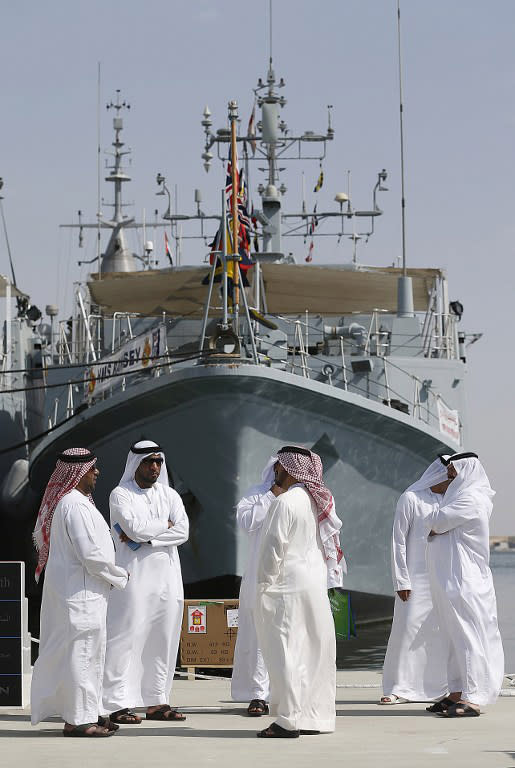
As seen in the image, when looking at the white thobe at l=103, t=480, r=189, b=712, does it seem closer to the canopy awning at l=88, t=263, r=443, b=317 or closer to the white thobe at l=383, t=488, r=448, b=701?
the white thobe at l=383, t=488, r=448, b=701

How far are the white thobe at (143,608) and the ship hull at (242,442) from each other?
7693 mm

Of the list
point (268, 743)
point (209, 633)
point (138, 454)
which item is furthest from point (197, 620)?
point (268, 743)

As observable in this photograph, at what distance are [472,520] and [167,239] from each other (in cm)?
1939

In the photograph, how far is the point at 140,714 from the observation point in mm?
7695

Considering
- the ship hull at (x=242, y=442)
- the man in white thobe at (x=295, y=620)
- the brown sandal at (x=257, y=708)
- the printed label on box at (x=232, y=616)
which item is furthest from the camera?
the ship hull at (x=242, y=442)

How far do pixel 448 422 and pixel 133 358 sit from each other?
463 centimetres

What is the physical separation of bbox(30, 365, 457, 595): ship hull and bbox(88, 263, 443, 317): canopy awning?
2931 mm

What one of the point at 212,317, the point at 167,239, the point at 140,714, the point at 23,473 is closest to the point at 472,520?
the point at 140,714

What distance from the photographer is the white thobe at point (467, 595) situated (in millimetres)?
7562

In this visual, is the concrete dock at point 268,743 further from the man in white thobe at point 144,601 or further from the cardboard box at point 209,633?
the cardboard box at point 209,633

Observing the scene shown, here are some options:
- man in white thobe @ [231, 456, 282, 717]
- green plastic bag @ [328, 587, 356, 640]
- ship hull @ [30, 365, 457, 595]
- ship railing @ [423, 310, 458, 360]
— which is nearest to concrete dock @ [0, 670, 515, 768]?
man in white thobe @ [231, 456, 282, 717]

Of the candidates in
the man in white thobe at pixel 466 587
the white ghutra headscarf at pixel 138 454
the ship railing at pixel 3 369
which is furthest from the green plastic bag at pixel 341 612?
the ship railing at pixel 3 369

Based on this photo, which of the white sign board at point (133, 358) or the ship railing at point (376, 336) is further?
the ship railing at point (376, 336)

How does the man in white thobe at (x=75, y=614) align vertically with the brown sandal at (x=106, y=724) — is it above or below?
above
